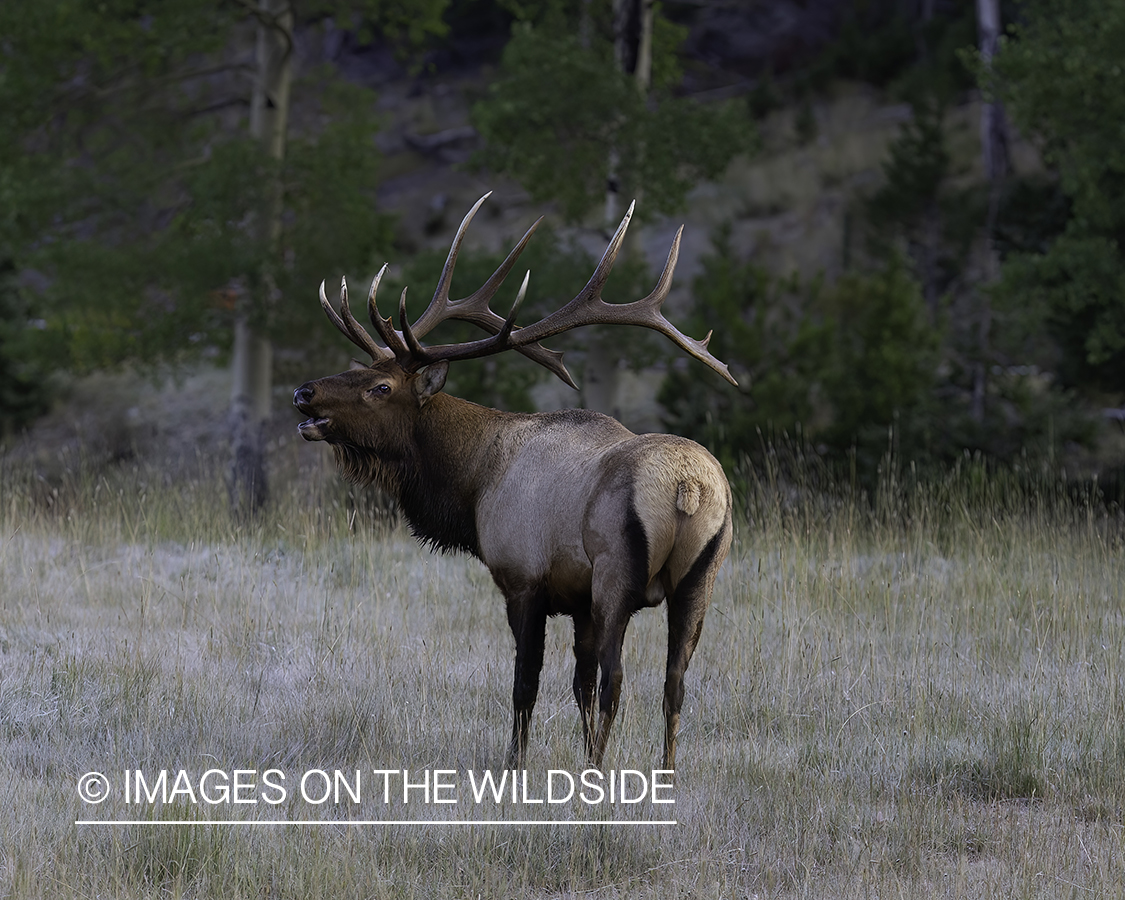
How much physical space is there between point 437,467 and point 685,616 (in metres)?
1.19

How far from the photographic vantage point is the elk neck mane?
4660mm

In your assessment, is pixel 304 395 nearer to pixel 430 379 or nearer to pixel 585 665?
pixel 430 379

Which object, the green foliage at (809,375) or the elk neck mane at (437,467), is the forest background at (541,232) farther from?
the elk neck mane at (437,467)

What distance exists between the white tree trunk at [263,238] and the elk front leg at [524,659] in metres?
8.21

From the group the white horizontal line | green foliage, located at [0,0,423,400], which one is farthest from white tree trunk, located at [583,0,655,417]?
the white horizontal line

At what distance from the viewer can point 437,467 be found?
470cm

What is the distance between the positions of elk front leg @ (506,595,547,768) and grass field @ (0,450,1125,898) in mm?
113

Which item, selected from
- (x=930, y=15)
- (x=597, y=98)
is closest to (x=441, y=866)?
(x=597, y=98)

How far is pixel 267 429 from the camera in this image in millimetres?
12695

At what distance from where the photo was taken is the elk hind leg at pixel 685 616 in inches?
159

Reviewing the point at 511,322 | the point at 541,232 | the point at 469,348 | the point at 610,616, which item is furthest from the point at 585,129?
the point at 610,616

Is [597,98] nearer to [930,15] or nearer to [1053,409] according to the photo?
[1053,409]

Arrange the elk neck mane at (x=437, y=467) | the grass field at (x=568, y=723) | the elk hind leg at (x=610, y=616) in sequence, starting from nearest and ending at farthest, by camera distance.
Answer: the grass field at (x=568, y=723) < the elk hind leg at (x=610, y=616) < the elk neck mane at (x=437, y=467)

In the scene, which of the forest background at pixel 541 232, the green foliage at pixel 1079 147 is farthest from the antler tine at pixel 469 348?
the green foliage at pixel 1079 147
